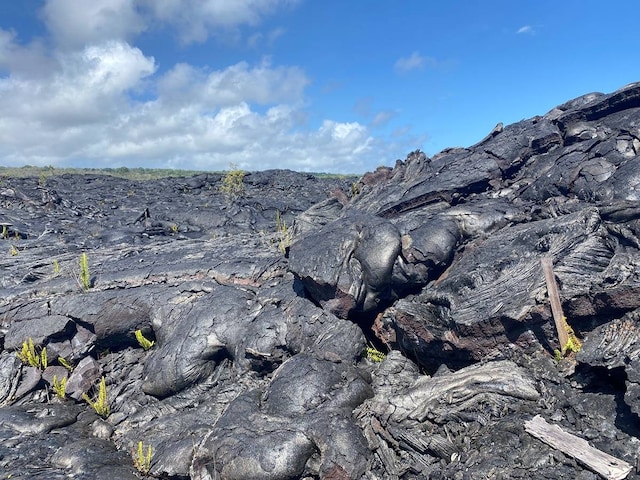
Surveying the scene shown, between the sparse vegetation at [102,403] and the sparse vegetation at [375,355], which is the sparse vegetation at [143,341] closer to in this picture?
the sparse vegetation at [102,403]

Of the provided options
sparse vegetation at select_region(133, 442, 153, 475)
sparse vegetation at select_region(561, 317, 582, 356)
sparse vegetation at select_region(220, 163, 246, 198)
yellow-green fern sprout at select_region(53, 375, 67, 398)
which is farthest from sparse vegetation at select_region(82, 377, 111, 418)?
sparse vegetation at select_region(220, 163, 246, 198)

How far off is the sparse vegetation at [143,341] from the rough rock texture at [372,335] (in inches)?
6.9

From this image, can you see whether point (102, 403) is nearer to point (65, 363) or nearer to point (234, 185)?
point (65, 363)

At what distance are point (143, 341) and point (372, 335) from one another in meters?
5.72

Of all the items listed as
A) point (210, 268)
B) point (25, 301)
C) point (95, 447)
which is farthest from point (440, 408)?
point (25, 301)

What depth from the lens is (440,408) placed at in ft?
24.2

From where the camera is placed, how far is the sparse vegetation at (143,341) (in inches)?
465

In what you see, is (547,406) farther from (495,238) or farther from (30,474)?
(30,474)

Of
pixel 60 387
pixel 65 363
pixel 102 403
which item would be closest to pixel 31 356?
pixel 65 363

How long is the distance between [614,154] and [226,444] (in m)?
12.1

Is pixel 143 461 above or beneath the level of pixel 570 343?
beneath

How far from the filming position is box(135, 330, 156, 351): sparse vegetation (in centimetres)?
1180

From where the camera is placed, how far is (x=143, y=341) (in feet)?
38.8

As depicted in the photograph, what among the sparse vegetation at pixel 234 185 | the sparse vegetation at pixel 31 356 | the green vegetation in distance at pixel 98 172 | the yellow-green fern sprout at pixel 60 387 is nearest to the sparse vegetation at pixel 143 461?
the yellow-green fern sprout at pixel 60 387
